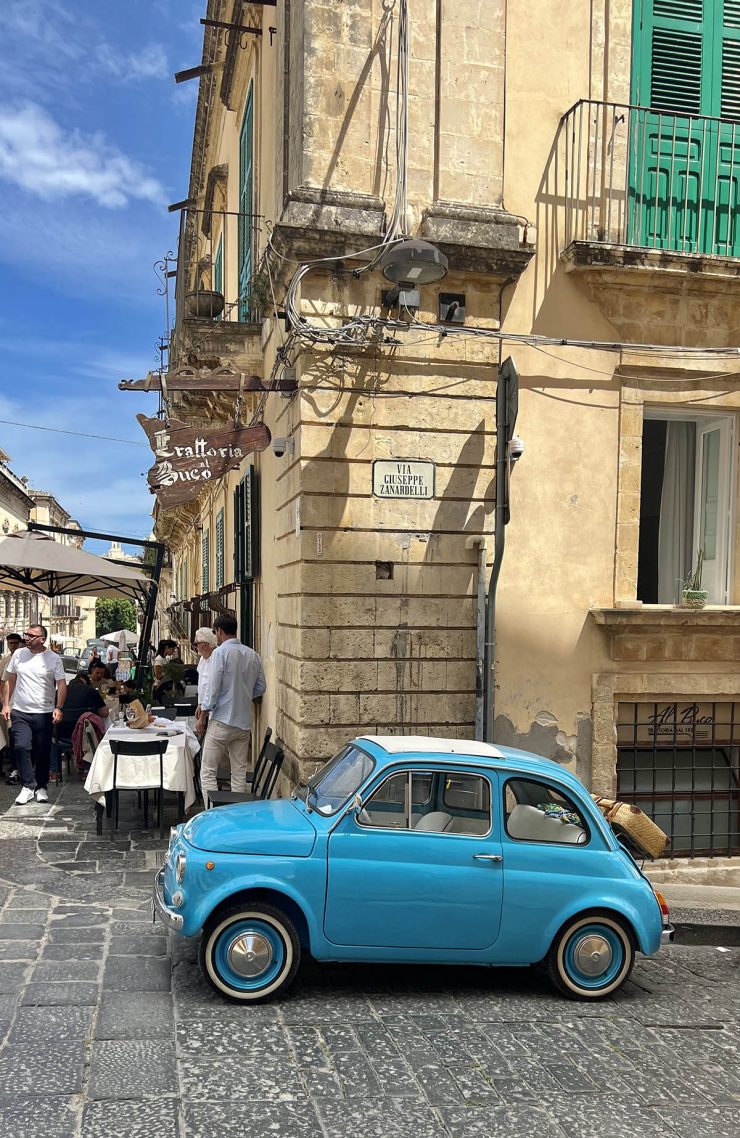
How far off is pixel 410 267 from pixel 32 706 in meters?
5.82

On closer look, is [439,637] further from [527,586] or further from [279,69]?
[279,69]

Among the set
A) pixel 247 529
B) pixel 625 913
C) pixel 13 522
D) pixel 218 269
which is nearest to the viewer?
pixel 625 913

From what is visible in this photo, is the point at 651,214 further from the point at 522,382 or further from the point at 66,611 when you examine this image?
the point at 66,611

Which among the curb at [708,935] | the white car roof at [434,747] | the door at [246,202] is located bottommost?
the curb at [708,935]

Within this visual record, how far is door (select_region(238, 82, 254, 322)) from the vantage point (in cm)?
1092

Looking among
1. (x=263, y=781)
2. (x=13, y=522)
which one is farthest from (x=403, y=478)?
(x=13, y=522)

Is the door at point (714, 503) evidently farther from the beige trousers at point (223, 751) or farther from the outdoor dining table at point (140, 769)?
the outdoor dining table at point (140, 769)

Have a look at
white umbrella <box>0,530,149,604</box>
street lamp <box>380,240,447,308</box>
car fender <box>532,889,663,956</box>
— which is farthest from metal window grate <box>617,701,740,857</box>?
white umbrella <box>0,530,149,604</box>

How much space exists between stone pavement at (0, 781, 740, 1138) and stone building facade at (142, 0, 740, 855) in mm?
2430

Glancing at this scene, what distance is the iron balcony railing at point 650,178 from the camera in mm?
8336

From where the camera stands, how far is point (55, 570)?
12352 mm

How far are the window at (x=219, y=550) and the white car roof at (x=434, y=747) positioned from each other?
10620mm

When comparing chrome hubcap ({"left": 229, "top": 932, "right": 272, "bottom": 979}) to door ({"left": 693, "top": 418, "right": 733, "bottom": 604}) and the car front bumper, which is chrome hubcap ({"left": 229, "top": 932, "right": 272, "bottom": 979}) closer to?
the car front bumper

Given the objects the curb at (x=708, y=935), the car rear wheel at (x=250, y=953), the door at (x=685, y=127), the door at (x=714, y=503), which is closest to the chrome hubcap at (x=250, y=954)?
the car rear wheel at (x=250, y=953)
